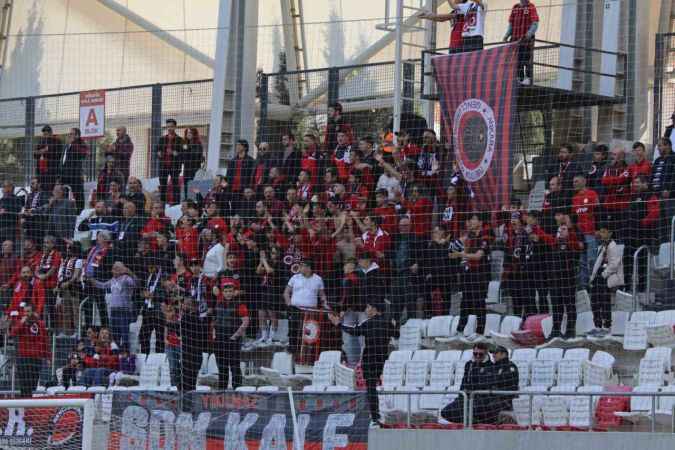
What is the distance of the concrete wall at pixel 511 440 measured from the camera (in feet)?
42.1

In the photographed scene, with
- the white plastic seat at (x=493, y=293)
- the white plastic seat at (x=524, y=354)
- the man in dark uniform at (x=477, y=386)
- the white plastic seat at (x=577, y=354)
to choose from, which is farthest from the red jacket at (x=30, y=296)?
the white plastic seat at (x=577, y=354)

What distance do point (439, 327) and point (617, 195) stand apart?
8.09 feet

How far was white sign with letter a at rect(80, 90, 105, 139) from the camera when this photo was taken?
65.1 ft

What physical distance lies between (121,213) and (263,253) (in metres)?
2.59

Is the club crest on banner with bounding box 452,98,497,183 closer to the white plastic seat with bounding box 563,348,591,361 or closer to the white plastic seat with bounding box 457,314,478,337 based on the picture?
the white plastic seat with bounding box 457,314,478,337

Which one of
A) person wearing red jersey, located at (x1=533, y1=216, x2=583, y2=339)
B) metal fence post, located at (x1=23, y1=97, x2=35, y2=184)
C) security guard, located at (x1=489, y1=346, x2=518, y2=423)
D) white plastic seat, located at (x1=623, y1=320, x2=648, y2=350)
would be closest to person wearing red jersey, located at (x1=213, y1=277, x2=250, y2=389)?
security guard, located at (x1=489, y1=346, x2=518, y2=423)

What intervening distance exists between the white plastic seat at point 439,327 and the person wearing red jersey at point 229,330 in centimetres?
205

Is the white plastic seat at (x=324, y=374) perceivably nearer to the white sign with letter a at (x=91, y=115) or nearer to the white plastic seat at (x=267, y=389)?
the white plastic seat at (x=267, y=389)

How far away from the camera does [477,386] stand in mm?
14031

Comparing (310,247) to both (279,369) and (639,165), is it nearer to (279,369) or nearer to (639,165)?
(279,369)

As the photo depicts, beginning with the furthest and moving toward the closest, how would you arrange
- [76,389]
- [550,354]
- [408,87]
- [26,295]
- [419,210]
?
[408,87], [26,295], [76,389], [419,210], [550,354]

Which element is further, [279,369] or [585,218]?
[279,369]

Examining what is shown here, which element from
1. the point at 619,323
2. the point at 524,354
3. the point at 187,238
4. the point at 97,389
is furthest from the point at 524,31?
the point at 97,389

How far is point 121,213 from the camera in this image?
1877cm
